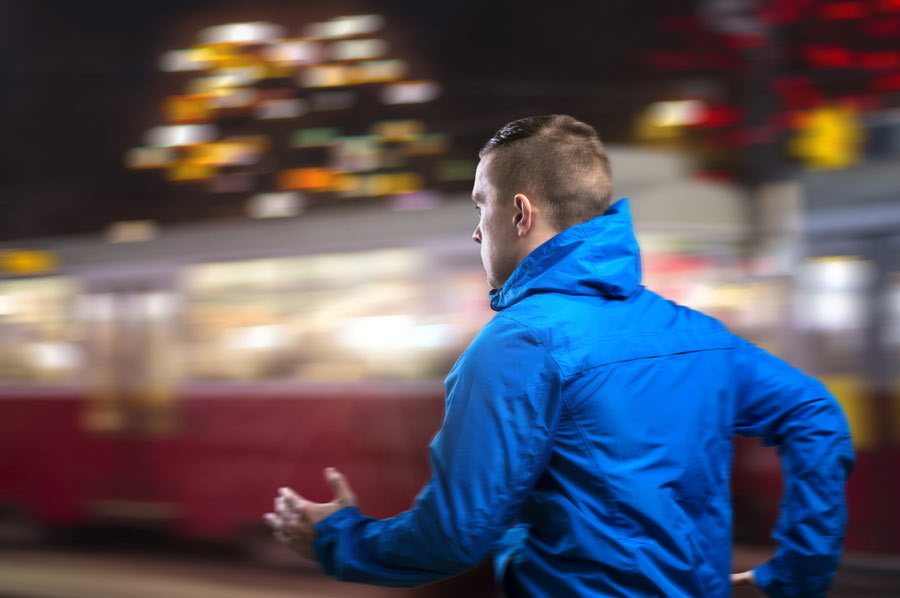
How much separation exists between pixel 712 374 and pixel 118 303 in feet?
21.4

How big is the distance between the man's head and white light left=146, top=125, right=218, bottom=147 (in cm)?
590

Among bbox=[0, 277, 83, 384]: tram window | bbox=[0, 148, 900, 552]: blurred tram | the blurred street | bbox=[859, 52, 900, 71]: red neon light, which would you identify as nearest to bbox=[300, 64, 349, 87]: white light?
bbox=[0, 148, 900, 552]: blurred tram

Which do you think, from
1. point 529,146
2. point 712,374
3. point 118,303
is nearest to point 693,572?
point 712,374

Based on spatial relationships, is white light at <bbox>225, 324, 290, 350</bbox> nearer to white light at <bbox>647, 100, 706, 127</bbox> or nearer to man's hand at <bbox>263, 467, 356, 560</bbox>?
white light at <bbox>647, 100, 706, 127</bbox>

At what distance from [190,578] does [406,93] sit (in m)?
3.80

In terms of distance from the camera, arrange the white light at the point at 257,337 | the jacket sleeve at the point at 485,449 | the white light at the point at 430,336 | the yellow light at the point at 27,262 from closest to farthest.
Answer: the jacket sleeve at the point at 485,449
the white light at the point at 430,336
the white light at the point at 257,337
the yellow light at the point at 27,262

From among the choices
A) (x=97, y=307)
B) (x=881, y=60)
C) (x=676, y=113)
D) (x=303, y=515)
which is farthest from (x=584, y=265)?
(x=97, y=307)

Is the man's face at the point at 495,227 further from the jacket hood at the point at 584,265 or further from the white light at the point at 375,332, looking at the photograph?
the white light at the point at 375,332

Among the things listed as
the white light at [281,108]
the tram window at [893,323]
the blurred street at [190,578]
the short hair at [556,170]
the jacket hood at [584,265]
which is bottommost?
the blurred street at [190,578]

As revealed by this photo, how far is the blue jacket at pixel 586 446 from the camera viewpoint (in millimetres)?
1413

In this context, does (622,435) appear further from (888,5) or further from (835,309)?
(888,5)

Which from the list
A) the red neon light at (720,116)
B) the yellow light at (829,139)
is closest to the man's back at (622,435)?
the yellow light at (829,139)

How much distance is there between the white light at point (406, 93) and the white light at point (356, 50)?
393 mm

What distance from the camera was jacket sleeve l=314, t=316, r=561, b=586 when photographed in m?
1.40
